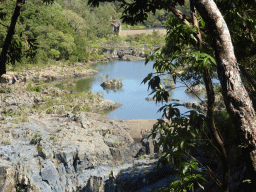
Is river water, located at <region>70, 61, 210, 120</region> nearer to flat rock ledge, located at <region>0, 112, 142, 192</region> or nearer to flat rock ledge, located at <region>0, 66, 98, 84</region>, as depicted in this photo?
flat rock ledge, located at <region>0, 66, 98, 84</region>

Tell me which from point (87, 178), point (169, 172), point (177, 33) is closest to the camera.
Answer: point (177, 33)

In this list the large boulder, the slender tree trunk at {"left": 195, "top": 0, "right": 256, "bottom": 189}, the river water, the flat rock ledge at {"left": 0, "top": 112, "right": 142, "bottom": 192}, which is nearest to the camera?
the slender tree trunk at {"left": 195, "top": 0, "right": 256, "bottom": 189}

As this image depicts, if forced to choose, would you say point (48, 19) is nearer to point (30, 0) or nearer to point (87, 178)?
point (30, 0)

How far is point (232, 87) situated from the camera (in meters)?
1.34

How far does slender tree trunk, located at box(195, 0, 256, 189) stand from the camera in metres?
1.29

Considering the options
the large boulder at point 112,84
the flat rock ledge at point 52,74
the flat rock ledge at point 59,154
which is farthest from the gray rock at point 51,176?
the large boulder at point 112,84

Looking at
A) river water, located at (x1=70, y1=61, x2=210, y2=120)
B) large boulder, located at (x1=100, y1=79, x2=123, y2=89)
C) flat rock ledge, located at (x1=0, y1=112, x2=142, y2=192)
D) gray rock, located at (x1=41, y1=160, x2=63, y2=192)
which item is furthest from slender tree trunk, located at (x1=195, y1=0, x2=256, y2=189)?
large boulder, located at (x1=100, y1=79, x2=123, y2=89)

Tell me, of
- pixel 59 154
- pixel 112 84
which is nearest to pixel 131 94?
pixel 112 84

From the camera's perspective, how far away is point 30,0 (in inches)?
1114

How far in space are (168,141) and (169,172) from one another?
300 centimetres

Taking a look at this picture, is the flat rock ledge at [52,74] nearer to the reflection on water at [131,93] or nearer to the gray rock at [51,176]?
the reflection on water at [131,93]

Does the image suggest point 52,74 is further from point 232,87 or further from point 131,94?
point 232,87

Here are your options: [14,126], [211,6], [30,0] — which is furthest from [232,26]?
[30,0]

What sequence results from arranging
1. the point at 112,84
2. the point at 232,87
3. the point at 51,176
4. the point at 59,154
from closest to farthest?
the point at 232,87
the point at 51,176
the point at 59,154
the point at 112,84
